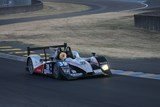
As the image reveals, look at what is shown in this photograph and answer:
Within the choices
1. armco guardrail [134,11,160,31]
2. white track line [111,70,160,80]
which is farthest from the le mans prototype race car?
armco guardrail [134,11,160,31]

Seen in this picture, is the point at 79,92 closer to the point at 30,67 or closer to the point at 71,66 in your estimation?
the point at 71,66

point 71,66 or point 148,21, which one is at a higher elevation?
point 71,66

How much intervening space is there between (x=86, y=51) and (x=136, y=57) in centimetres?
343

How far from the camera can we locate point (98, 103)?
37.5 ft

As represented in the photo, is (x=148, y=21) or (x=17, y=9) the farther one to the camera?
(x=17, y=9)

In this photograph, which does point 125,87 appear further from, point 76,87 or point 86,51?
point 86,51

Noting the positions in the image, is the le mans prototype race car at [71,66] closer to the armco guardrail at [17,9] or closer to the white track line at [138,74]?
the white track line at [138,74]

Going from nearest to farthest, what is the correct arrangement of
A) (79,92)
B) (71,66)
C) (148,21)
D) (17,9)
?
(79,92) → (71,66) → (148,21) → (17,9)

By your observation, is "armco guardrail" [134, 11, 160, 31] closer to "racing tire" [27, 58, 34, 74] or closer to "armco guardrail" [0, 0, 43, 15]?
"racing tire" [27, 58, 34, 74]

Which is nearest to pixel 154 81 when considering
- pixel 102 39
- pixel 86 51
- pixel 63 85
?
pixel 63 85

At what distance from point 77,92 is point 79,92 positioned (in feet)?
0.16

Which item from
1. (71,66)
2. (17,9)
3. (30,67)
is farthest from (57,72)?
(17,9)

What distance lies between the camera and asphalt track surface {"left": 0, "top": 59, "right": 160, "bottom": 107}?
11.5 metres

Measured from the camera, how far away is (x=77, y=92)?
1312cm
